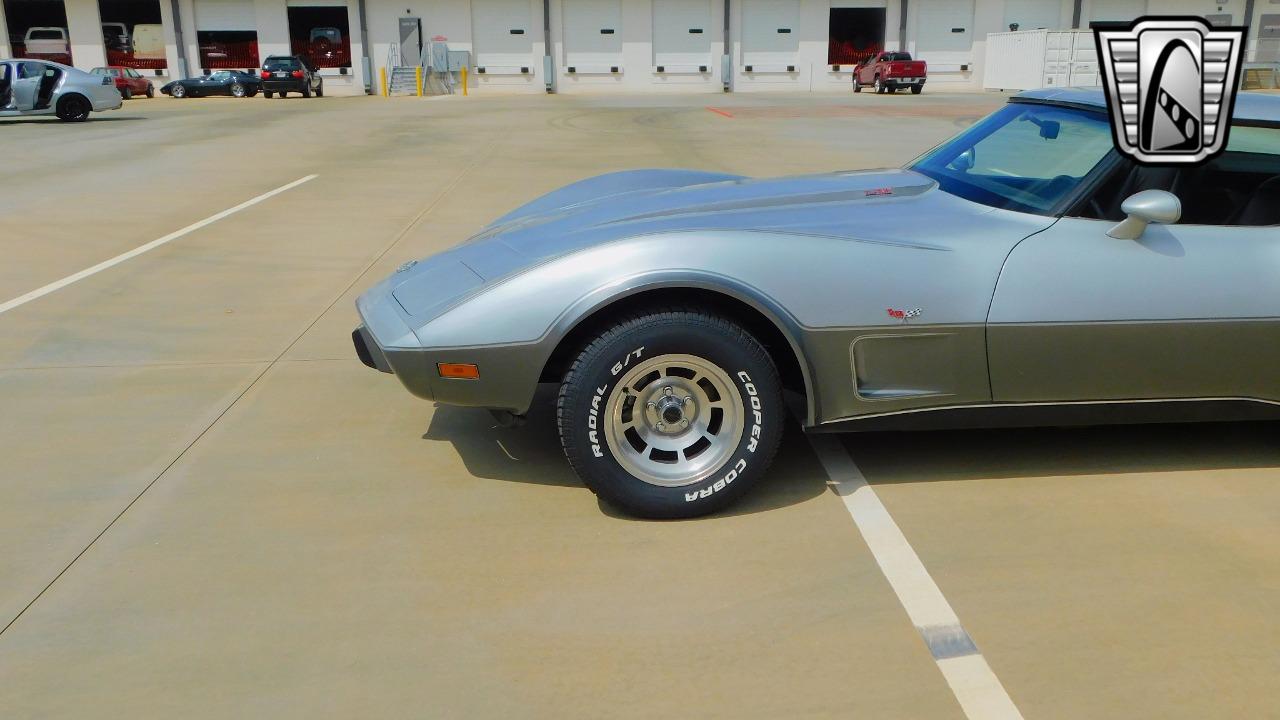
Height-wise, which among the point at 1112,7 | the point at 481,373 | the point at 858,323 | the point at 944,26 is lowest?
the point at 481,373

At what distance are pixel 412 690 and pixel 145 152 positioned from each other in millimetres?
16479

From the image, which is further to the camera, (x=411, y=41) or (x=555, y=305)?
(x=411, y=41)

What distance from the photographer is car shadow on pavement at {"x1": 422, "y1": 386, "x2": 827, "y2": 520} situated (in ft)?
12.5

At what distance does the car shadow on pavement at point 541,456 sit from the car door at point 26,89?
80.1ft

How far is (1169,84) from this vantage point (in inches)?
159

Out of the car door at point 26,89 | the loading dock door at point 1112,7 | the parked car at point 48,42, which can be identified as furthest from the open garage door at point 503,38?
the car door at point 26,89

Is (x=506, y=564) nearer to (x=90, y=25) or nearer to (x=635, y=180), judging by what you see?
(x=635, y=180)

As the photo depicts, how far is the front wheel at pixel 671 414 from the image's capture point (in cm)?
346

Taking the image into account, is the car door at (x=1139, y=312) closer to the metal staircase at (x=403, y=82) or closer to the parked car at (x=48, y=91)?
the parked car at (x=48, y=91)

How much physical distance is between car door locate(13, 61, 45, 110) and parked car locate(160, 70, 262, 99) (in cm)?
1884

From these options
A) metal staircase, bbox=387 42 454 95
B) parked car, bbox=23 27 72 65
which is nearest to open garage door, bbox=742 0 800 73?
metal staircase, bbox=387 42 454 95

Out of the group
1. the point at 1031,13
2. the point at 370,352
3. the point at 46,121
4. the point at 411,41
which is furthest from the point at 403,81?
the point at 370,352

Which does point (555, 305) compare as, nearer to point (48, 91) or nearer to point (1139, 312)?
point (1139, 312)

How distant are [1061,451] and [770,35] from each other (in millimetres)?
48663
